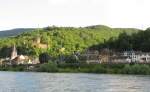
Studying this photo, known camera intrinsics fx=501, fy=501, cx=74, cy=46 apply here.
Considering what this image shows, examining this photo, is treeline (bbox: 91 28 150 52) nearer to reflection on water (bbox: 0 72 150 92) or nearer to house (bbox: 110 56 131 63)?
house (bbox: 110 56 131 63)

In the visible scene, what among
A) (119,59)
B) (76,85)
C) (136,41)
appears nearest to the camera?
(76,85)

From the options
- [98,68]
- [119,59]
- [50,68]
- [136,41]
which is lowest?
[98,68]

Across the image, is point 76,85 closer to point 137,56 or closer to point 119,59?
point 137,56

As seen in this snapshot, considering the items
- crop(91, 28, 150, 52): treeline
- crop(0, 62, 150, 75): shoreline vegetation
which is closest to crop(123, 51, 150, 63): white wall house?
crop(91, 28, 150, 52): treeline

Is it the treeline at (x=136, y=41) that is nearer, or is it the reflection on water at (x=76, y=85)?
the reflection on water at (x=76, y=85)

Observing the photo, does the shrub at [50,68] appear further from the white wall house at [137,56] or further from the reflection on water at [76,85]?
the reflection on water at [76,85]

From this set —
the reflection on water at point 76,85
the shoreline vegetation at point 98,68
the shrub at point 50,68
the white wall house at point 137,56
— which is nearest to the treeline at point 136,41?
the white wall house at point 137,56

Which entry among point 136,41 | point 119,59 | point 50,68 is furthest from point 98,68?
point 136,41

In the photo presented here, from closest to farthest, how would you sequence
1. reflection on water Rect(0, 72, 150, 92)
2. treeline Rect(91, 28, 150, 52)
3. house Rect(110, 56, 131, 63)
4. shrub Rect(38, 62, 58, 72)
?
reflection on water Rect(0, 72, 150, 92), shrub Rect(38, 62, 58, 72), treeline Rect(91, 28, 150, 52), house Rect(110, 56, 131, 63)

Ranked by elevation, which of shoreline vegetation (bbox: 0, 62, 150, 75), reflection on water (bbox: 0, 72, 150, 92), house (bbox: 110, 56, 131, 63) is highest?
house (bbox: 110, 56, 131, 63)

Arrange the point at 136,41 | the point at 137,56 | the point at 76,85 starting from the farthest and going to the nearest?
the point at 136,41 → the point at 137,56 → the point at 76,85

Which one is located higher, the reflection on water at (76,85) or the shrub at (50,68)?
the shrub at (50,68)

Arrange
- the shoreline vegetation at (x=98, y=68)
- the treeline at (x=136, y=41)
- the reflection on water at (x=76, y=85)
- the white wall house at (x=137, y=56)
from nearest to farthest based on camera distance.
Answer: the reflection on water at (x=76, y=85) < the shoreline vegetation at (x=98, y=68) < the white wall house at (x=137, y=56) < the treeline at (x=136, y=41)

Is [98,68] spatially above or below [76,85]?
above
